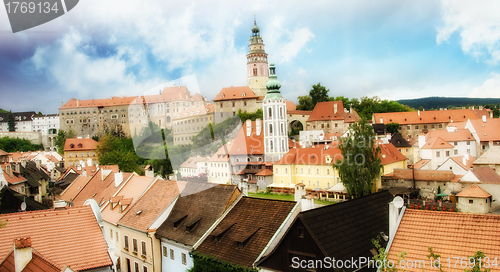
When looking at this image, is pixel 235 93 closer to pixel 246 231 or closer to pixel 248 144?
pixel 248 144

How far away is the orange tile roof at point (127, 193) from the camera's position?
2043cm

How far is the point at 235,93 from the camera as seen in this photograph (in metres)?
85.6

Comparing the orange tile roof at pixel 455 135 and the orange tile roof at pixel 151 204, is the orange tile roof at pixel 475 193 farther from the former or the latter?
the orange tile roof at pixel 455 135

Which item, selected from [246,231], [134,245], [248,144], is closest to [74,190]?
[134,245]

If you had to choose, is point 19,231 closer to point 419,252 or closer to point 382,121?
point 419,252

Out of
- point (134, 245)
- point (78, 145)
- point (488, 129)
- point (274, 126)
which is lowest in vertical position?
point (134, 245)

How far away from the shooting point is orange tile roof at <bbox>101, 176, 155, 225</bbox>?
20.4 meters

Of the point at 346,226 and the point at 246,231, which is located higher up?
the point at 346,226

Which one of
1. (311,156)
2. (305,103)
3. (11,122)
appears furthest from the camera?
(11,122)

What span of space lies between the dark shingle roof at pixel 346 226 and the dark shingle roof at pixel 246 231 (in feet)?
6.59

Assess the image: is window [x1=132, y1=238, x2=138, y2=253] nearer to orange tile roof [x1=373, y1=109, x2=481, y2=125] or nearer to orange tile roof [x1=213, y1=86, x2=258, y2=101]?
orange tile roof [x1=213, y1=86, x2=258, y2=101]

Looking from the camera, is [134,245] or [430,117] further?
[430,117]

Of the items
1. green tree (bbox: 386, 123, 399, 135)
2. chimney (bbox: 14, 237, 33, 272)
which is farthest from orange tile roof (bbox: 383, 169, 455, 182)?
green tree (bbox: 386, 123, 399, 135)

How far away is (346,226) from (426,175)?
27.9 m
